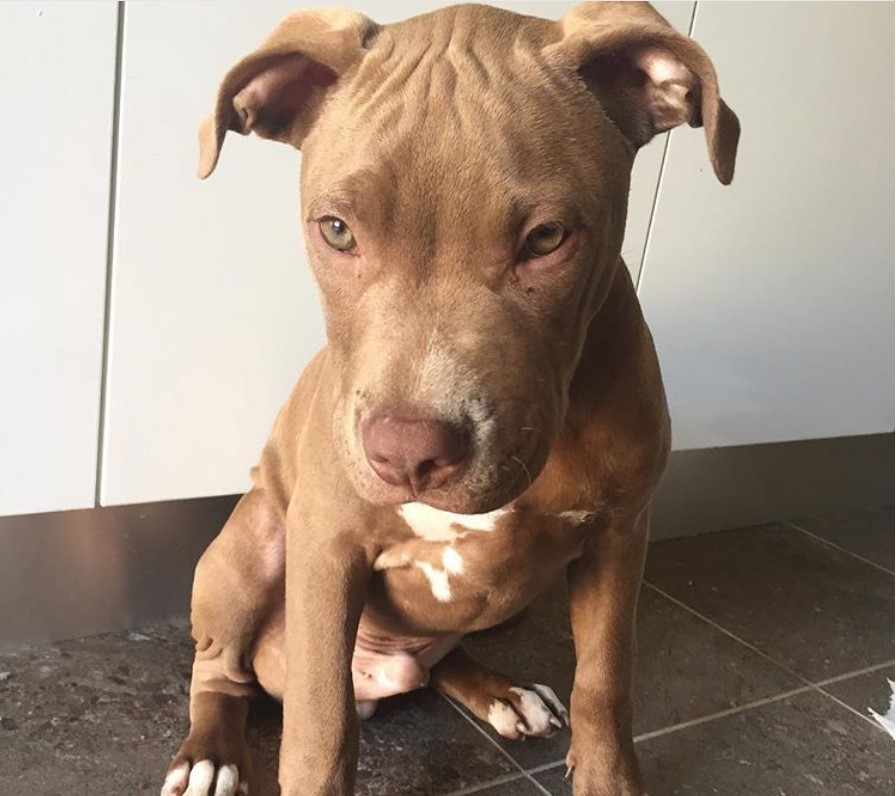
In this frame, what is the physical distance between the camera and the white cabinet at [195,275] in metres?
1.93

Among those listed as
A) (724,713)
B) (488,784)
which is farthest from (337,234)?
(724,713)

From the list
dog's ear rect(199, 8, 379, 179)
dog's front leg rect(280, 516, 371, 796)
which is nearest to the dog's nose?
dog's front leg rect(280, 516, 371, 796)

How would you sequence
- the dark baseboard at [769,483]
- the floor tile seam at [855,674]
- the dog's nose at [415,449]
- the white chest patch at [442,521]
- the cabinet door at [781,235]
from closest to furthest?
the dog's nose at [415,449] → the white chest patch at [442,521] → the floor tile seam at [855,674] → the cabinet door at [781,235] → the dark baseboard at [769,483]

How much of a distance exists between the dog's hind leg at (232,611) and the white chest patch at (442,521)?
1.38ft

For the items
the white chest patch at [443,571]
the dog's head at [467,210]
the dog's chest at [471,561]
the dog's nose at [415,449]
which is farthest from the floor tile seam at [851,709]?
the dog's nose at [415,449]

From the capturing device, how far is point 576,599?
1.82 m

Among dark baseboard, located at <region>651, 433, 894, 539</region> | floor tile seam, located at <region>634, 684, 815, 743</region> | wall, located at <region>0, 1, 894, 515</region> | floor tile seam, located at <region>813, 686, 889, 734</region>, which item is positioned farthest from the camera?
dark baseboard, located at <region>651, 433, 894, 539</region>

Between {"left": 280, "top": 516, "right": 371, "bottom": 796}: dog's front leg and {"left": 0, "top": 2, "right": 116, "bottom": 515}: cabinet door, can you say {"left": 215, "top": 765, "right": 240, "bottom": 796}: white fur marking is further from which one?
{"left": 0, "top": 2, "right": 116, "bottom": 515}: cabinet door

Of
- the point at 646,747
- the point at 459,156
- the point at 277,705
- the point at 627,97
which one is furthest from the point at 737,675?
the point at 459,156

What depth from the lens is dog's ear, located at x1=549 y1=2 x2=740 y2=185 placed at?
54.2 inches

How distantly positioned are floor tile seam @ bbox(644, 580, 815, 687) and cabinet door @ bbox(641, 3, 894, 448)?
43 cm

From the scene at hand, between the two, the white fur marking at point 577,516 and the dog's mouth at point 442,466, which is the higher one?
the dog's mouth at point 442,466

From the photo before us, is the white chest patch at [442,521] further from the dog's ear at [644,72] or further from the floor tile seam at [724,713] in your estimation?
the floor tile seam at [724,713]

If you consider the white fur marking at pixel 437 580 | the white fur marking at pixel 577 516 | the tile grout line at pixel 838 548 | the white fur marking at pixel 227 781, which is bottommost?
the tile grout line at pixel 838 548
